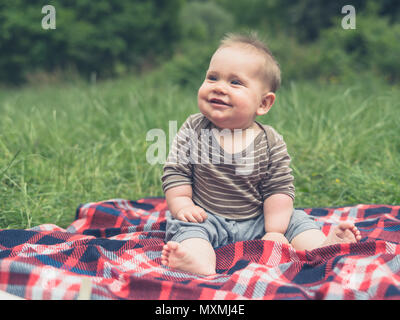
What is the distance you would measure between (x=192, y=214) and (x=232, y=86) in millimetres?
560

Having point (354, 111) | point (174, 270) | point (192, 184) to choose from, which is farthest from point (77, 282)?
point (354, 111)

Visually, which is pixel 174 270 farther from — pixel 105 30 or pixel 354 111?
pixel 105 30

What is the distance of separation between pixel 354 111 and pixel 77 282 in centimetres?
312

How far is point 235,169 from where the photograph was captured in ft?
6.53

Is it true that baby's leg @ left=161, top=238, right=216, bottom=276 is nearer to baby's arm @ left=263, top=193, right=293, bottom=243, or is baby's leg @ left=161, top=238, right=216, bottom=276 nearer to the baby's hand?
the baby's hand

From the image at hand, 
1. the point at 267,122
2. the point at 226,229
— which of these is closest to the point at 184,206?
the point at 226,229

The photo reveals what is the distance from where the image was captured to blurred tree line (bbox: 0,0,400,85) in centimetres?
755

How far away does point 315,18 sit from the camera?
9.67 metres

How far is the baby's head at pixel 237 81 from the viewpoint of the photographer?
1887 mm

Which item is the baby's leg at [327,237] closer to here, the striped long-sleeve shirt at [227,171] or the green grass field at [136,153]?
the striped long-sleeve shirt at [227,171]

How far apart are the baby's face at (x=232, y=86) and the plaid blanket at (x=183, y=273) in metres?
0.55

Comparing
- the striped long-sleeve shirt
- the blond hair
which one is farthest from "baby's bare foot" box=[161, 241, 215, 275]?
the blond hair

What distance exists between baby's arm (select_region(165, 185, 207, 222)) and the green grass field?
0.78 meters
